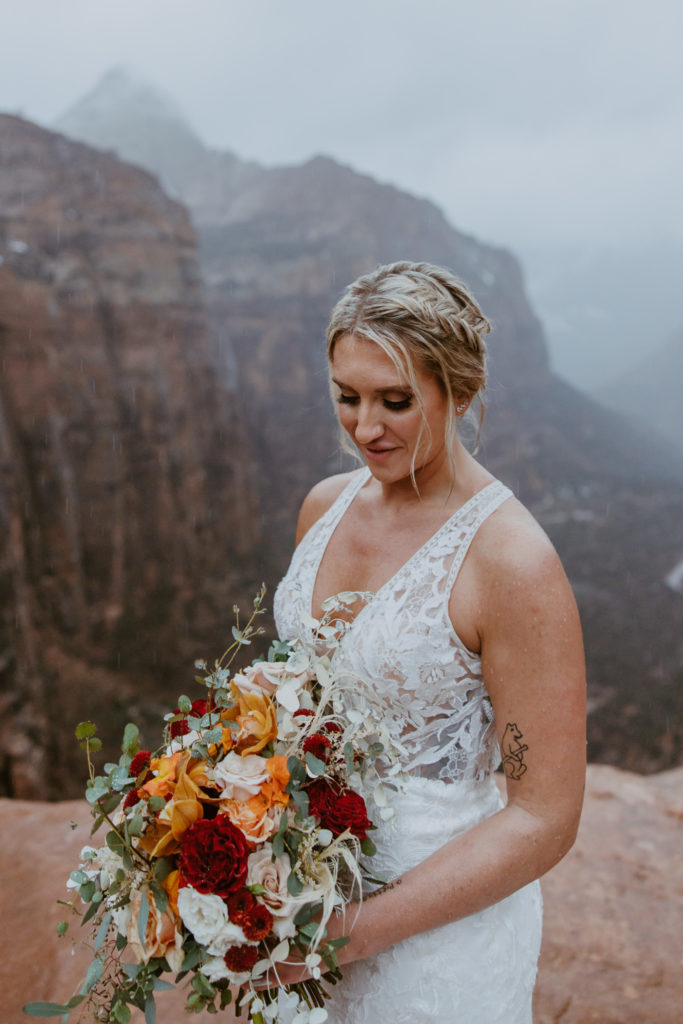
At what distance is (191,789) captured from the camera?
4.51 feet

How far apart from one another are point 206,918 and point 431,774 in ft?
2.09

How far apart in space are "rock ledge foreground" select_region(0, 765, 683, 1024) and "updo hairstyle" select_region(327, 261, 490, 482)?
2406mm

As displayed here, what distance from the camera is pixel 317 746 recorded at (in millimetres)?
1400

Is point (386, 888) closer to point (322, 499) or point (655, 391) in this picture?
point (322, 499)

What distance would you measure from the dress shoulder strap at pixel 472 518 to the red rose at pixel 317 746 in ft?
1.41

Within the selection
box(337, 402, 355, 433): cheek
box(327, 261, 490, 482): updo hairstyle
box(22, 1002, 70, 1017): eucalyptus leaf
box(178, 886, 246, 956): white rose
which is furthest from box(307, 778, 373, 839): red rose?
box(337, 402, 355, 433): cheek

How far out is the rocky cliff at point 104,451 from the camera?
824 inches

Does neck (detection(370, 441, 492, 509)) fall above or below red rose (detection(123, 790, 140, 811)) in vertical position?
above

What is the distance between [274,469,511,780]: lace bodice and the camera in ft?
5.14

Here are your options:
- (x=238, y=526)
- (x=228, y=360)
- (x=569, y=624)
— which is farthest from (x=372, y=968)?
(x=228, y=360)

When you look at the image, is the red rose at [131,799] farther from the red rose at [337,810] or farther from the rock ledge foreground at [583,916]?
the rock ledge foreground at [583,916]

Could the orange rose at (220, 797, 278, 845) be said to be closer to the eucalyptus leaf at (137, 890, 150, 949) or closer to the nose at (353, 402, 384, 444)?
the eucalyptus leaf at (137, 890, 150, 949)

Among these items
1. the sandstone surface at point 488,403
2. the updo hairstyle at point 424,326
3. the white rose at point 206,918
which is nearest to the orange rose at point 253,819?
the white rose at point 206,918

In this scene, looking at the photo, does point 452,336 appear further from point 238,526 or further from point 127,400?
point 238,526
